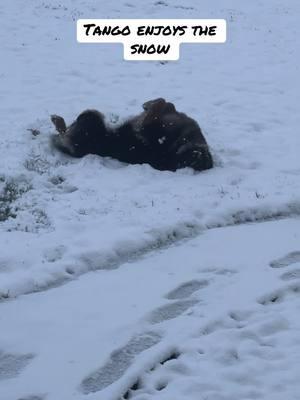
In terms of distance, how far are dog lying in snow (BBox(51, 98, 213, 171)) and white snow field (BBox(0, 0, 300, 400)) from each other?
0.20m

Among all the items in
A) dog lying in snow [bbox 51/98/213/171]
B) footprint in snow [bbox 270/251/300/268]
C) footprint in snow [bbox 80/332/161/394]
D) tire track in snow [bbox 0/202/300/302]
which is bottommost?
footprint in snow [bbox 80/332/161/394]

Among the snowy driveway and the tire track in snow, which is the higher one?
the tire track in snow

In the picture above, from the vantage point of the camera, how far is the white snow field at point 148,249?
497 centimetres

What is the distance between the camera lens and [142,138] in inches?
348

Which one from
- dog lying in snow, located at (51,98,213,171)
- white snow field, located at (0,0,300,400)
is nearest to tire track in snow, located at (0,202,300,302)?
white snow field, located at (0,0,300,400)

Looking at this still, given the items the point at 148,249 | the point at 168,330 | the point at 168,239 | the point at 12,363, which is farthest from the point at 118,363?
the point at 168,239

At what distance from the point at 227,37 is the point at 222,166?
7410 mm

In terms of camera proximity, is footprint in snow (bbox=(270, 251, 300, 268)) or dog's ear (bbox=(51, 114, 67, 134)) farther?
dog's ear (bbox=(51, 114, 67, 134))

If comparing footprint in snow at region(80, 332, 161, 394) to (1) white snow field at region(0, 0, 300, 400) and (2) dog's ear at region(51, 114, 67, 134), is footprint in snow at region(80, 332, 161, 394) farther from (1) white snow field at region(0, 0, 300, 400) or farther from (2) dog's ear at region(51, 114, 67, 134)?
(2) dog's ear at region(51, 114, 67, 134)

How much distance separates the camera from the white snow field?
497 cm

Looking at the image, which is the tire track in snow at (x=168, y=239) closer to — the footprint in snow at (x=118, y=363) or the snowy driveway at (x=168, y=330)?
the snowy driveway at (x=168, y=330)

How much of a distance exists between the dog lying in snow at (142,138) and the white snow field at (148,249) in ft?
0.66

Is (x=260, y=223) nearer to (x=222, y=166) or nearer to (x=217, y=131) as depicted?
(x=222, y=166)

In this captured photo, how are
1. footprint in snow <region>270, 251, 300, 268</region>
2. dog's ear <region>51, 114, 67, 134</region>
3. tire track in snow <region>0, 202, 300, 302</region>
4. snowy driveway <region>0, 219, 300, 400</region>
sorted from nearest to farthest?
snowy driveway <region>0, 219, 300, 400</region>
tire track in snow <region>0, 202, 300, 302</region>
footprint in snow <region>270, 251, 300, 268</region>
dog's ear <region>51, 114, 67, 134</region>
